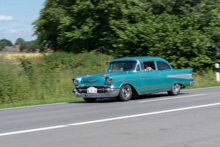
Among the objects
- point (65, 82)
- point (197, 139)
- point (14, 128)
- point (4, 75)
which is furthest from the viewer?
point (65, 82)

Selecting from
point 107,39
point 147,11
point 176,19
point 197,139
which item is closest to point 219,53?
point 176,19

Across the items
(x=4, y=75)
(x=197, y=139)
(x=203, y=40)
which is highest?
(x=203, y=40)

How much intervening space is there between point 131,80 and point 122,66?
3.38ft

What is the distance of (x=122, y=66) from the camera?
1290 centimetres

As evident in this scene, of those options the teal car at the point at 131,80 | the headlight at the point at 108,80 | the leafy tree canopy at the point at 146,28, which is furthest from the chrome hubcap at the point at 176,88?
the leafy tree canopy at the point at 146,28

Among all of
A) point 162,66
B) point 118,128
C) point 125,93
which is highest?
point 162,66

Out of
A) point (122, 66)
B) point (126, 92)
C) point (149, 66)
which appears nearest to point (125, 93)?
point (126, 92)

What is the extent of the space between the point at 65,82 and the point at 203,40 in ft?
32.2

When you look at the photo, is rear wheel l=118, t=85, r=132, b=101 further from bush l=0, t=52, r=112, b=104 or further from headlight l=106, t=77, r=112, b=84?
bush l=0, t=52, r=112, b=104

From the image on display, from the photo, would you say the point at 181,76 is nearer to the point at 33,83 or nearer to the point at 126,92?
the point at 126,92

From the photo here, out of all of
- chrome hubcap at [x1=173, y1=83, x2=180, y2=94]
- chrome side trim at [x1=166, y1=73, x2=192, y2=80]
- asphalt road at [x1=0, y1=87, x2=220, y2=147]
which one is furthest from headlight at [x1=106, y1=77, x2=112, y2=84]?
chrome hubcap at [x1=173, y1=83, x2=180, y2=94]

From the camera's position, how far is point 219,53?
901 inches

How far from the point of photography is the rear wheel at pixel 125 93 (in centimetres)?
1178

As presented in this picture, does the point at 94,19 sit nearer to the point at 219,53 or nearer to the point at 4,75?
the point at 219,53
